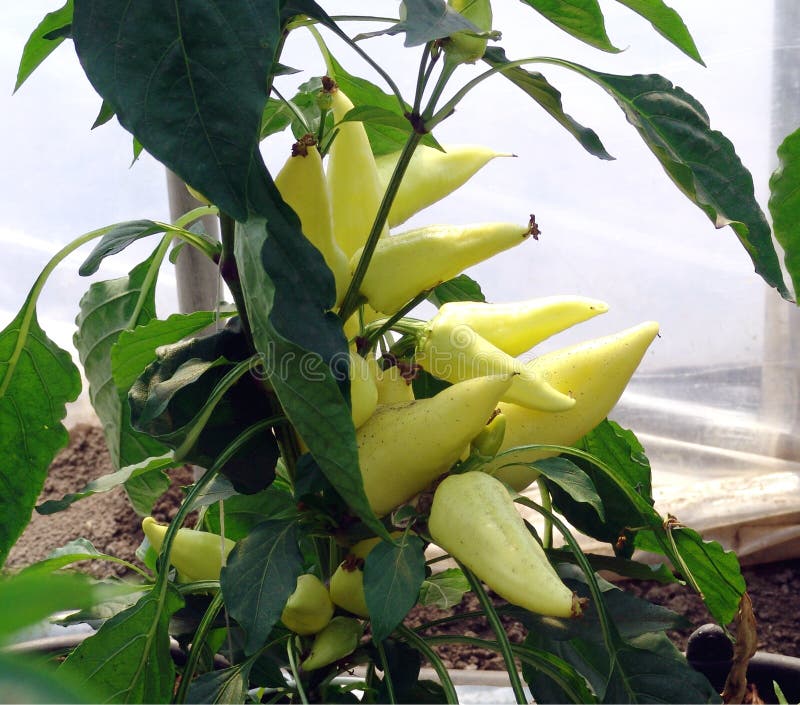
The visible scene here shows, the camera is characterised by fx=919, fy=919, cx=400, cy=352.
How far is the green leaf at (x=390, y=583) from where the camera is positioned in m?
0.40

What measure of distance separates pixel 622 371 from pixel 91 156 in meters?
1.14

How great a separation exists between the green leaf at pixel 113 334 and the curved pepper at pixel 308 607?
178 mm

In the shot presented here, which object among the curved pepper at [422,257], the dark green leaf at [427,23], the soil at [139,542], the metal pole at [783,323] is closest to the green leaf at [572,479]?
the curved pepper at [422,257]

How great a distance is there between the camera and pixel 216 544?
545 millimetres

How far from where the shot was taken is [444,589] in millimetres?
595

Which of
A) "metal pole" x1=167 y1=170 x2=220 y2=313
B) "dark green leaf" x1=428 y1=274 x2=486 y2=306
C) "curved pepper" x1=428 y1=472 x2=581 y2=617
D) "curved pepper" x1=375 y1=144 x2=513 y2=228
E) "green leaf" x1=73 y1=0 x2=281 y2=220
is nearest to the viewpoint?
"green leaf" x1=73 y1=0 x2=281 y2=220

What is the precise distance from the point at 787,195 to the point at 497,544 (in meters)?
0.26

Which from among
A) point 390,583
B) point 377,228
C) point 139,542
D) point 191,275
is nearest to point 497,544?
point 390,583

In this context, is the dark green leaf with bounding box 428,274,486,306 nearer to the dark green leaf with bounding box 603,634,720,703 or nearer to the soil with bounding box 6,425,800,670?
the dark green leaf with bounding box 603,634,720,703

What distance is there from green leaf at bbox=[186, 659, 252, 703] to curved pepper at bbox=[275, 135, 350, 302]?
207 millimetres

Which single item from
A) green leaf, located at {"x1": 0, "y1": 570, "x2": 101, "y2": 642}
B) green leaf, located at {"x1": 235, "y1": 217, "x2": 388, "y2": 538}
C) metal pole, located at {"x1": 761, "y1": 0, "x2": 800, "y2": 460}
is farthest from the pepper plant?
metal pole, located at {"x1": 761, "y1": 0, "x2": 800, "y2": 460}

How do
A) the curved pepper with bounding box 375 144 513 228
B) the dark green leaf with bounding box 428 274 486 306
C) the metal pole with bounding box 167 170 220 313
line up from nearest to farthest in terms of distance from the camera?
the curved pepper with bounding box 375 144 513 228 → the dark green leaf with bounding box 428 274 486 306 → the metal pole with bounding box 167 170 220 313

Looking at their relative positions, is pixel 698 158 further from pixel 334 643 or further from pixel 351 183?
pixel 334 643

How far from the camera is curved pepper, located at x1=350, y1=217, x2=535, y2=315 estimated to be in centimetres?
45
